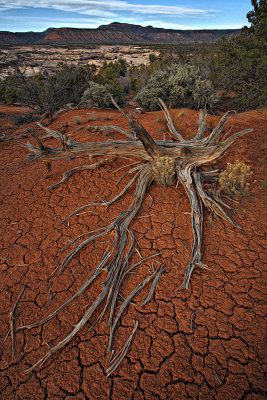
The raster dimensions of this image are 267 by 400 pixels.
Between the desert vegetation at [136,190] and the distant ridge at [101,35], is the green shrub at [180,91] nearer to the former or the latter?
the desert vegetation at [136,190]

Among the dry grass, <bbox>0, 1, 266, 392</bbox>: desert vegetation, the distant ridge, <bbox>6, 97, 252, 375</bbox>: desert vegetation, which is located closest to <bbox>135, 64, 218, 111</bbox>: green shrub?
<bbox>0, 1, 266, 392</bbox>: desert vegetation

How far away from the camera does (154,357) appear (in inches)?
69.5

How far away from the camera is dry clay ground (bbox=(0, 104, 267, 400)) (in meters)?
1.64

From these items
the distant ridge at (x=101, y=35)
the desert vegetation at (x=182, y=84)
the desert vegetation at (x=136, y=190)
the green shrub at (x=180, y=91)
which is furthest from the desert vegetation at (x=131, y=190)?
the distant ridge at (x=101, y=35)

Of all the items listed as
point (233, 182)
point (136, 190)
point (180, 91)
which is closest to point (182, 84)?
point (180, 91)

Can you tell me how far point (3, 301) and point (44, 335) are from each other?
2.02 feet

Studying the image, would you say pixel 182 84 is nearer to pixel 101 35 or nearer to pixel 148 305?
pixel 148 305

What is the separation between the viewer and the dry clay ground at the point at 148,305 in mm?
1637

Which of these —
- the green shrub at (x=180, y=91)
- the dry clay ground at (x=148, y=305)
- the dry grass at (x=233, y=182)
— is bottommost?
the dry clay ground at (x=148, y=305)

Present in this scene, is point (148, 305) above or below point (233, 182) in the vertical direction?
below

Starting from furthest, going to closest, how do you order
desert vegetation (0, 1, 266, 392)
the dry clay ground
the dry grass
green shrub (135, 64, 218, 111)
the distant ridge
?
1. the distant ridge
2. green shrub (135, 64, 218, 111)
3. the dry grass
4. desert vegetation (0, 1, 266, 392)
5. the dry clay ground

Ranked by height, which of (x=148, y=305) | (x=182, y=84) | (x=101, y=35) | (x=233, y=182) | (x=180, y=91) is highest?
(x=101, y=35)

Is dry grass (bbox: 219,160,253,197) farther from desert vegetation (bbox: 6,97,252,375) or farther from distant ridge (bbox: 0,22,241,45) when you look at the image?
distant ridge (bbox: 0,22,241,45)

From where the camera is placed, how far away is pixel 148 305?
6.82ft
